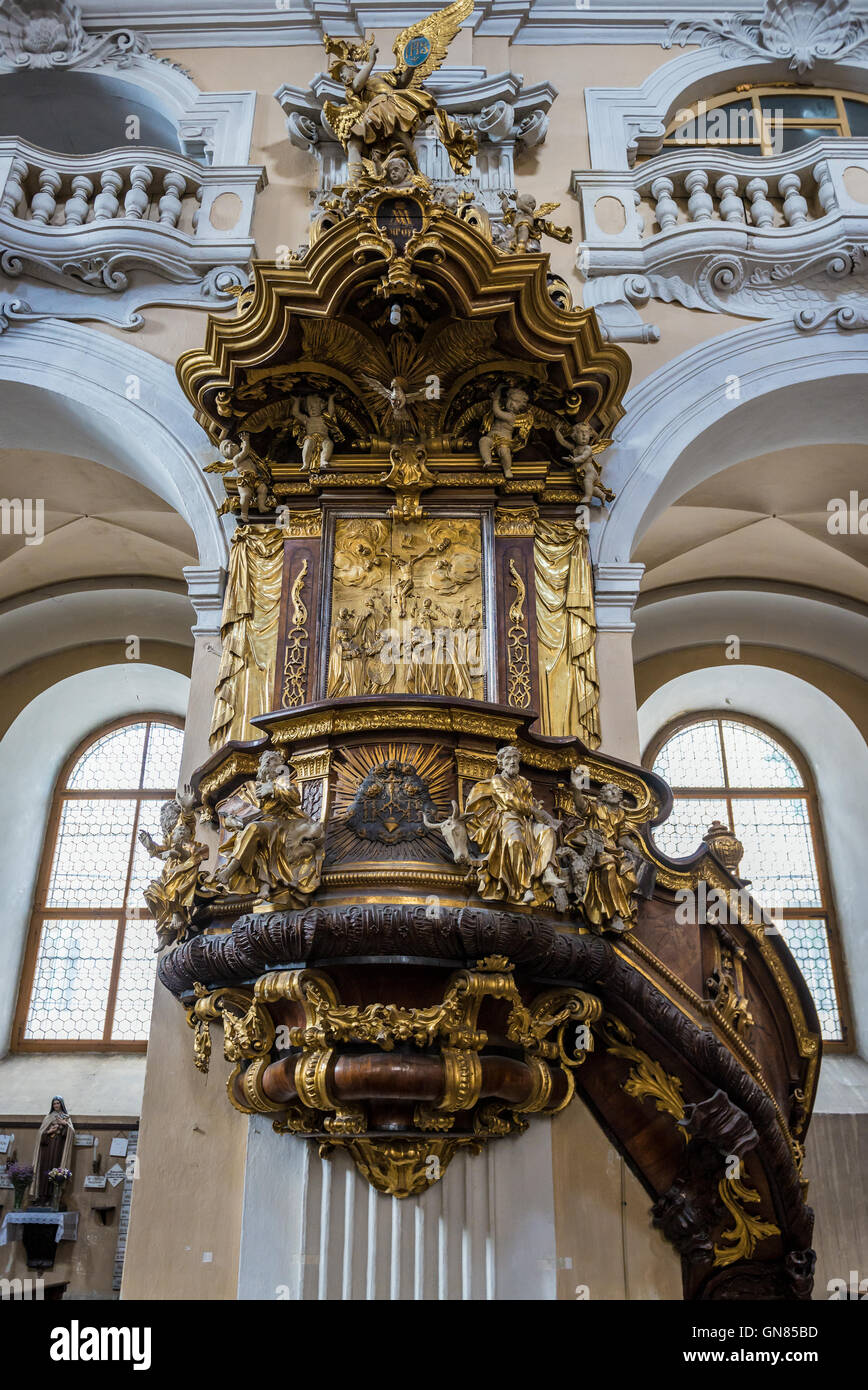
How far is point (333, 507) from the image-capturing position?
598 centimetres

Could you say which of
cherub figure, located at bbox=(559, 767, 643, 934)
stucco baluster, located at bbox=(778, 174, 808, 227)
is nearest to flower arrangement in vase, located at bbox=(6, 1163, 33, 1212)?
cherub figure, located at bbox=(559, 767, 643, 934)

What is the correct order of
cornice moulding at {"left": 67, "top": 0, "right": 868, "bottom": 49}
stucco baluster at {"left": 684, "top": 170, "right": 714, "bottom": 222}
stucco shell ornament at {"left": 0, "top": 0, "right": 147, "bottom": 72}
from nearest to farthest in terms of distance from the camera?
stucco baluster at {"left": 684, "top": 170, "right": 714, "bottom": 222}, cornice moulding at {"left": 67, "top": 0, "right": 868, "bottom": 49}, stucco shell ornament at {"left": 0, "top": 0, "right": 147, "bottom": 72}

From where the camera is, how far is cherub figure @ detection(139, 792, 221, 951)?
488cm

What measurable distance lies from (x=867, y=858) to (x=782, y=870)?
747 millimetres

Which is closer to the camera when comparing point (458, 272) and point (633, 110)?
point (458, 272)

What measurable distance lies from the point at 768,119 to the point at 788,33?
2.17ft

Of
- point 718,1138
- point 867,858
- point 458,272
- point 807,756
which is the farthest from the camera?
point 807,756

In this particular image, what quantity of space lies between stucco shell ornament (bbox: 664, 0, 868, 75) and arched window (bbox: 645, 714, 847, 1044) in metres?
5.57

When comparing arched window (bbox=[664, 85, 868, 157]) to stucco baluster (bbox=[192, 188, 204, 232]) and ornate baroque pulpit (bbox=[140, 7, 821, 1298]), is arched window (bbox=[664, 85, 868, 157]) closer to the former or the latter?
ornate baroque pulpit (bbox=[140, 7, 821, 1298])

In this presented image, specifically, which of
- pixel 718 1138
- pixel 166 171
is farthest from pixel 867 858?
pixel 166 171

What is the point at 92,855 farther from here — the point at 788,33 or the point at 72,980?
the point at 788,33

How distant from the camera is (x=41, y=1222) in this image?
7836 mm
